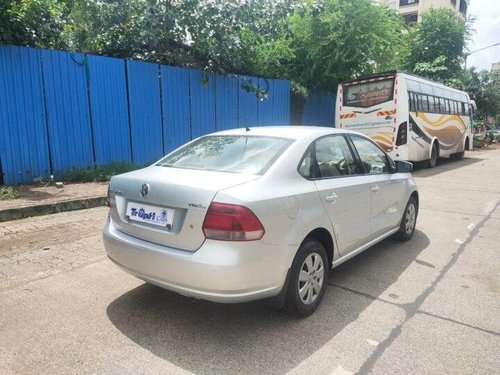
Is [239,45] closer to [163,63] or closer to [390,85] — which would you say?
[163,63]

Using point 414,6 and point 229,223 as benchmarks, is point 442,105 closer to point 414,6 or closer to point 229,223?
point 229,223

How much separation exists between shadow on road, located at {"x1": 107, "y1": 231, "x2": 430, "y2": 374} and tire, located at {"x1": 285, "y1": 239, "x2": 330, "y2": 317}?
0.37 ft

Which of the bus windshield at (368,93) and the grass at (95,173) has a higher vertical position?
the bus windshield at (368,93)

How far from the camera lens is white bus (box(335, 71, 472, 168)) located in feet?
41.8

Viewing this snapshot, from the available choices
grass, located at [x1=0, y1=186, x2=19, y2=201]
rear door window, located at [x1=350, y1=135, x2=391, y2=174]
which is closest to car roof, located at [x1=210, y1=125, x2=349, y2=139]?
rear door window, located at [x1=350, y1=135, x2=391, y2=174]

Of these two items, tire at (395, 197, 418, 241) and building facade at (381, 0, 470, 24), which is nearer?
tire at (395, 197, 418, 241)

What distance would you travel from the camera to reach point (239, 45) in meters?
11.2

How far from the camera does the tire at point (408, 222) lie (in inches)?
209

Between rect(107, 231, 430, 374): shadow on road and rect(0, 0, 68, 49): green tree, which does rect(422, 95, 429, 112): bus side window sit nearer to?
rect(0, 0, 68, 49): green tree

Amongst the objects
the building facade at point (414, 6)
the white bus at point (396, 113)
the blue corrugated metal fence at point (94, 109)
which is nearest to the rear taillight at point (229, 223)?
the blue corrugated metal fence at point (94, 109)

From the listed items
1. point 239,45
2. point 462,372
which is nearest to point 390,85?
point 239,45

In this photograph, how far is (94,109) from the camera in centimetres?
897

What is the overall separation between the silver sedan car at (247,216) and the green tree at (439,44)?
23263mm

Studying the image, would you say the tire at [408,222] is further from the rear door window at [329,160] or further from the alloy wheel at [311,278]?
the alloy wheel at [311,278]
